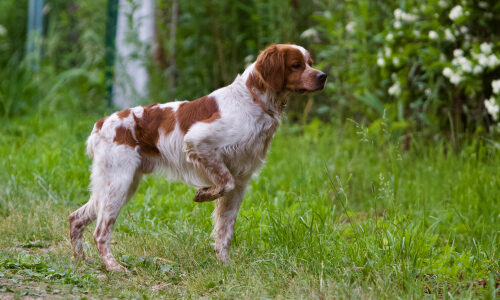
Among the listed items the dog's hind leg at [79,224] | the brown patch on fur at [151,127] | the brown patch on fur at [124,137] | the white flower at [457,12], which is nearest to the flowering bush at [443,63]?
the white flower at [457,12]

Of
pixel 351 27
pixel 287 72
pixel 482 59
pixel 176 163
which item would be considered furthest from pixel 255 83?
pixel 351 27

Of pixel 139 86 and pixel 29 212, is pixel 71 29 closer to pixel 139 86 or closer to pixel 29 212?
pixel 139 86

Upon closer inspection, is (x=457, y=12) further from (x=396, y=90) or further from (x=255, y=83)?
(x=255, y=83)

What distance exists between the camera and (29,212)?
4219 millimetres

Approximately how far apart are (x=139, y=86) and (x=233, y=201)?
4772 mm

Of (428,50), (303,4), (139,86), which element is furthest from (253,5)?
(428,50)

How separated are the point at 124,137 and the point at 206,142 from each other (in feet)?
1.88

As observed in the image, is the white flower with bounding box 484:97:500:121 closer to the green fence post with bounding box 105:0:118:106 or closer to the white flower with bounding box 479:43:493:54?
the white flower with bounding box 479:43:493:54

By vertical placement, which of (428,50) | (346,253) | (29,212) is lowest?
(29,212)

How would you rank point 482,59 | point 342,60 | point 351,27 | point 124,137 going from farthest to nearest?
point 342,60
point 351,27
point 482,59
point 124,137

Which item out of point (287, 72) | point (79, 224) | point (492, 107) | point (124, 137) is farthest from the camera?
point (492, 107)

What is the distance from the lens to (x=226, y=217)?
366 cm

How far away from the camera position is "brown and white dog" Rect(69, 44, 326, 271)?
3.36 m

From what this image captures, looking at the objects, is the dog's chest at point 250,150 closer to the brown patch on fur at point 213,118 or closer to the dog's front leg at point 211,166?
the dog's front leg at point 211,166
